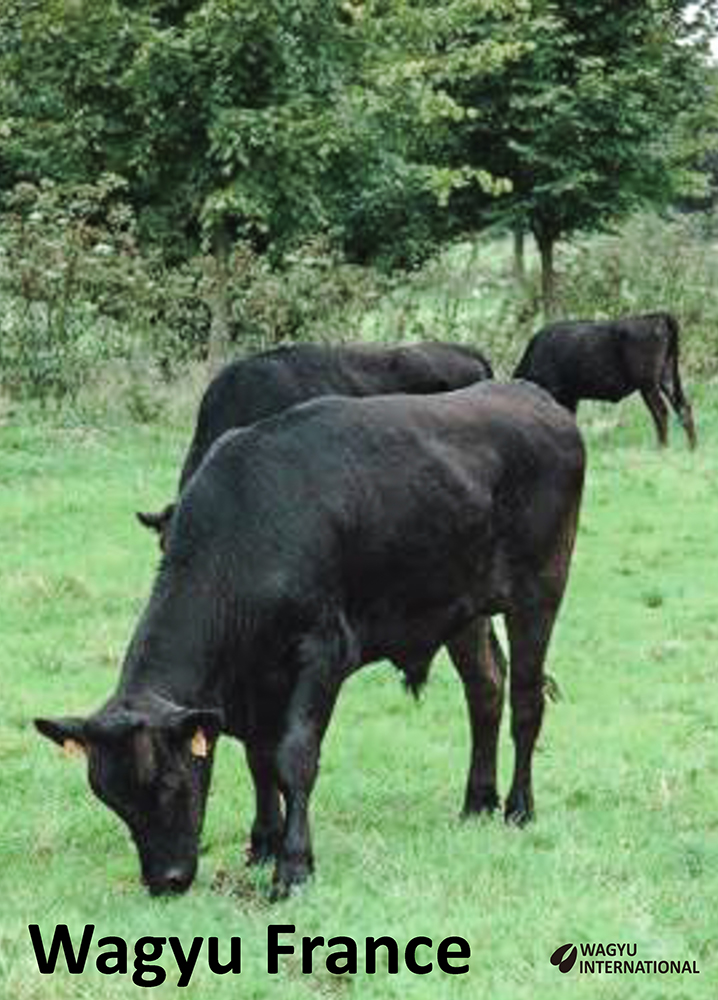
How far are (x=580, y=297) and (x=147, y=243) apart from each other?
8.04 meters

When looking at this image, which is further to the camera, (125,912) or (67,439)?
(67,439)

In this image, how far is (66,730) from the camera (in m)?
5.86

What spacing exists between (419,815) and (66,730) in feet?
7.35

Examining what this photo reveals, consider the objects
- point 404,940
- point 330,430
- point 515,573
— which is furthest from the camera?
point 515,573

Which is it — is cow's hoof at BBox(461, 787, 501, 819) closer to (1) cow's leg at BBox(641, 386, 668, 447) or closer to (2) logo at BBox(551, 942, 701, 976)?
(2) logo at BBox(551, 942, 701, 976)

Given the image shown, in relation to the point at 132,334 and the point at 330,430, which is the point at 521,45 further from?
the point at 330,430

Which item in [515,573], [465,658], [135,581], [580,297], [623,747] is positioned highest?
[515,573]

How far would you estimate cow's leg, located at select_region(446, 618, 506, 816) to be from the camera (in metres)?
7.67

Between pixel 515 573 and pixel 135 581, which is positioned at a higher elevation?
pixel 515 573

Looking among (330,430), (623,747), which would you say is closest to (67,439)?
(623,747)

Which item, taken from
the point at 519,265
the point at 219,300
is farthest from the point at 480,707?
the point at 519,265

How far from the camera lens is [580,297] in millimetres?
25438

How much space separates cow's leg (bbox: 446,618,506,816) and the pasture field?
8.2 inches

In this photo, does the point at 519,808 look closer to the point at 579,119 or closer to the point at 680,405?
the point at 680,405
